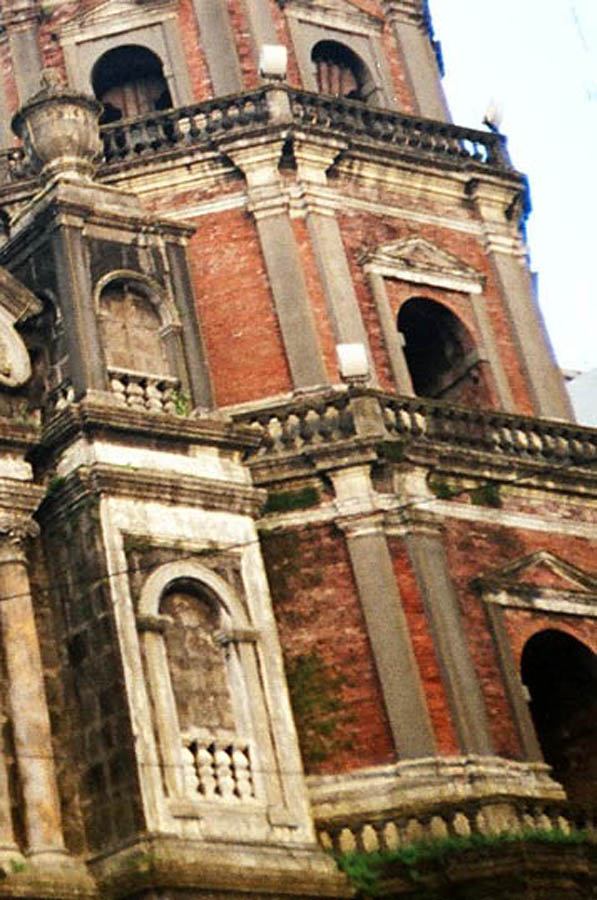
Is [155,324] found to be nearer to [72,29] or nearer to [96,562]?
[96,562]

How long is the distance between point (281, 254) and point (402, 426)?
3556 millimetres

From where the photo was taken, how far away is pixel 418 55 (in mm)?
31297

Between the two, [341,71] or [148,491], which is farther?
[341,71]

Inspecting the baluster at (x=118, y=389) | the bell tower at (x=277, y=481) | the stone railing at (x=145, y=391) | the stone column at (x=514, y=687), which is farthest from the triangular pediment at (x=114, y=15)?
the stone column at (x=514, y=687)

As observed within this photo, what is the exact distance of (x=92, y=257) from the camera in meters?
21.7

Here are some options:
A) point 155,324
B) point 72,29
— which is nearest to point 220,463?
point 155,324

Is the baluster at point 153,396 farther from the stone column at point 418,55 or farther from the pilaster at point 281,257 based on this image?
the stone column at point 418,55

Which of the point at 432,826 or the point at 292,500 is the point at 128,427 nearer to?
the point at 292,500

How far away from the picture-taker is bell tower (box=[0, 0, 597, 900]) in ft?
63.1

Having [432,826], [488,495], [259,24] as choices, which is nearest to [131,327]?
[488,495]

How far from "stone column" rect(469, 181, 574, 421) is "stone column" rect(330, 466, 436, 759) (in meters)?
4.88

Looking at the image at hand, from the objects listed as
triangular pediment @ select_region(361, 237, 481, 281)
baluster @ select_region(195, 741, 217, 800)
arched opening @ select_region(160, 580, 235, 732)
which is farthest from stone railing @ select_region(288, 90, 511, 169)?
baluster @ select_region(195, 741, 217, 800)

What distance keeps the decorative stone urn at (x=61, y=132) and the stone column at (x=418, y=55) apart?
8703 mm

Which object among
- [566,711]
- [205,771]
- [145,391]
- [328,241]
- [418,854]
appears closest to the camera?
[205,771]
